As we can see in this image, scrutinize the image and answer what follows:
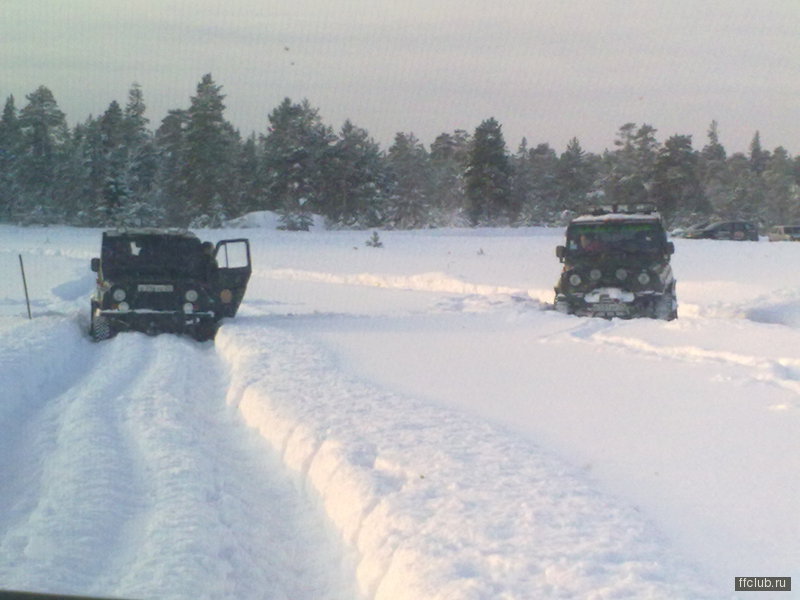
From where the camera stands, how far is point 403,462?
21.0 feet

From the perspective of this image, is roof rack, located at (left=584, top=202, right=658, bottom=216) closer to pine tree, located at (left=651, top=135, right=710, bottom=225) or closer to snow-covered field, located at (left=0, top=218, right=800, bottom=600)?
snow-covered field, located at (left=0, top=218, right=800, bottom=600)

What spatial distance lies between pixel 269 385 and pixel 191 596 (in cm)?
512

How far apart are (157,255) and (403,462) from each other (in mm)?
9940

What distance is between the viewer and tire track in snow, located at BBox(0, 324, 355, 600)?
15.5 feet

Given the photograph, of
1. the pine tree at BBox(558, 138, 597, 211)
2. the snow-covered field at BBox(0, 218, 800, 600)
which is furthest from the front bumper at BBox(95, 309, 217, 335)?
the pine tree at BBox(558, 138, 597, 211)

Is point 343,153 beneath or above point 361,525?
above

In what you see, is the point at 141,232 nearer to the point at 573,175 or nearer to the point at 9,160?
the point at 9,160

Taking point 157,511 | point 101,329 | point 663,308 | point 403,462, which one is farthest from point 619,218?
point 157,511

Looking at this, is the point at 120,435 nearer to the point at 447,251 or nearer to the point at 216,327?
the point at 216,327

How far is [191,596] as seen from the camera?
4469 millimetres

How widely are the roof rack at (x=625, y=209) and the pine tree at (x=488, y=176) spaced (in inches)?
1928

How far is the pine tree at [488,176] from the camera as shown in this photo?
65750mm

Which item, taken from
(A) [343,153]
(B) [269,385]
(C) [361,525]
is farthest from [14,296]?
(A) [343,153]

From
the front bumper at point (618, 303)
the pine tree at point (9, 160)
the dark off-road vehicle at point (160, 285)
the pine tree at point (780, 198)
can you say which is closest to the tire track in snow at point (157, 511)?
the dark off-road vehicle at point (160, 285)
